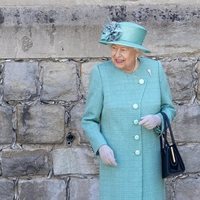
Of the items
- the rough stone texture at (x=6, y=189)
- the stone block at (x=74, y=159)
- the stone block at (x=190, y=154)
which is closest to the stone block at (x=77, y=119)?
the stone block at (x=74, y=159)

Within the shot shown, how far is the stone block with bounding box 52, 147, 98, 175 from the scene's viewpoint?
4641mm

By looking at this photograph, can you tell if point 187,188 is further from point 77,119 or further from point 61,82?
point 61,82

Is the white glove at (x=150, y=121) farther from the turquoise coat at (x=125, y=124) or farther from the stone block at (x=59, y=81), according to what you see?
the stone block at (x=59, y=81)

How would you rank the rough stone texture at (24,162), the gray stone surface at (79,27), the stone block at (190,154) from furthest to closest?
the stone block at (190,154) → the rough stone texture at (24,162) → the gray stone surface at (79,27)

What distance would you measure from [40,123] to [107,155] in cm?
119

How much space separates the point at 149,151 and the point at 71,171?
1.15 metres

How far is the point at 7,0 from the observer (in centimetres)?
463

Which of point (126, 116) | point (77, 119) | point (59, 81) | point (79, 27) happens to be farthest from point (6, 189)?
point (126, 116)

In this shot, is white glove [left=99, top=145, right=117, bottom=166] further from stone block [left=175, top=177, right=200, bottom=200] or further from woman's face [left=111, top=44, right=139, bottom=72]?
stone block [left=175, top=177, right=200, bottom=200]

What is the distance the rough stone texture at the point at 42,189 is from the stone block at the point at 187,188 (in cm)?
80

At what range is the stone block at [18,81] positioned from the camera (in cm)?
456

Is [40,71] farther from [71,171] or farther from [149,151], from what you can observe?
[149,151]

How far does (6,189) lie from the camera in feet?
15.3

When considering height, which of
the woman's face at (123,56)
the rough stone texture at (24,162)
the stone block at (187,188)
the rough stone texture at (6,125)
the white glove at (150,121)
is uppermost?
the woman's face at (123,56)
